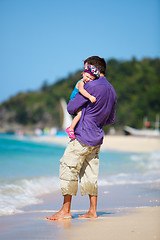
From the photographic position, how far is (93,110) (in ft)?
11.1

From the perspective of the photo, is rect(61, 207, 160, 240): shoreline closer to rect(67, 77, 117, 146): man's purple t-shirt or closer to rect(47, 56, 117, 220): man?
rect(47, 56, 117, 220): man

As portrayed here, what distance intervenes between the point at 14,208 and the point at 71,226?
1.29m

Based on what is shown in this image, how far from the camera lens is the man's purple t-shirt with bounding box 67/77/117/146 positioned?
3.34 metres

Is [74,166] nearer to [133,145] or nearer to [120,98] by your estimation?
[133,145]

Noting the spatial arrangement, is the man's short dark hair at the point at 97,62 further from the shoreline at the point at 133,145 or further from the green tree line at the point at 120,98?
the green tree line at the point at 120,98

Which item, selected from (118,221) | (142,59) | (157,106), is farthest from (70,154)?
(142,59)

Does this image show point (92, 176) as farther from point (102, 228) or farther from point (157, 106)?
point (157, 106)

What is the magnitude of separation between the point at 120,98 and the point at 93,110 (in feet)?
217

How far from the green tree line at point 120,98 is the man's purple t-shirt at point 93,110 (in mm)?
53968

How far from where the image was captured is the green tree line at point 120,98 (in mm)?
60781

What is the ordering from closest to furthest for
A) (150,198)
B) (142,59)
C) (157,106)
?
1. (150,198)
2. (157,106)
3. (142,59)

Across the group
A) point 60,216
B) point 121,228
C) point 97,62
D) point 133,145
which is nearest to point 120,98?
point 133,145

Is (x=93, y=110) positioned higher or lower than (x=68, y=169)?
higher

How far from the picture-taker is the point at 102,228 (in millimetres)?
2818
